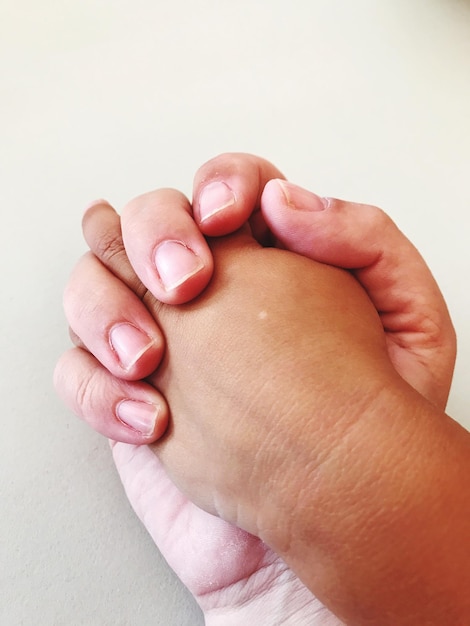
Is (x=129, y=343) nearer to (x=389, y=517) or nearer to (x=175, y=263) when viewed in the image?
(x=175, y=263)

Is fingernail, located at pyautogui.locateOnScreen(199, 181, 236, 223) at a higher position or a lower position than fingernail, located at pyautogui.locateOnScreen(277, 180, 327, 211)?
lower

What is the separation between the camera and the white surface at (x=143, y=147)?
0.60m

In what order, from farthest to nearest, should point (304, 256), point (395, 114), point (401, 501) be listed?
point (395, 114), point (304, 256), point (401, 501)

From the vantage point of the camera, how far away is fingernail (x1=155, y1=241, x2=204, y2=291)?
1.59ft

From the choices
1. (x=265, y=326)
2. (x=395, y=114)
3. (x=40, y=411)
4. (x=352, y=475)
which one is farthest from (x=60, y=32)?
(x=352, y=475)

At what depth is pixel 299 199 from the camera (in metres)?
0.55

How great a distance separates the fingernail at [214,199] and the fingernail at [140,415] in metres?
0.17

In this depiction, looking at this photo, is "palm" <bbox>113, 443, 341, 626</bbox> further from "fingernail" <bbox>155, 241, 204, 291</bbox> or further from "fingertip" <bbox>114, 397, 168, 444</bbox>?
"fingernail" <bbox>155, 241, 204, 291</bbox>

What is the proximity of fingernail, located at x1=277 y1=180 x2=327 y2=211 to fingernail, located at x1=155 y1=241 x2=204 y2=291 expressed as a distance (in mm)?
111

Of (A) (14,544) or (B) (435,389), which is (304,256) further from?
(A) (14,544)

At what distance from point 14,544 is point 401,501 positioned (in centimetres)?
40

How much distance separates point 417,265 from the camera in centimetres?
59

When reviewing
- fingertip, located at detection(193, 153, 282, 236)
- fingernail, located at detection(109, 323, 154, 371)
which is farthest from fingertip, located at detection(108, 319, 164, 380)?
fingertip, located at detection(193, 153, 282, 236)

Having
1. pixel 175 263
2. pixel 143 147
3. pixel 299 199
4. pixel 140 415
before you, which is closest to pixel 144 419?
pixel 140 415
